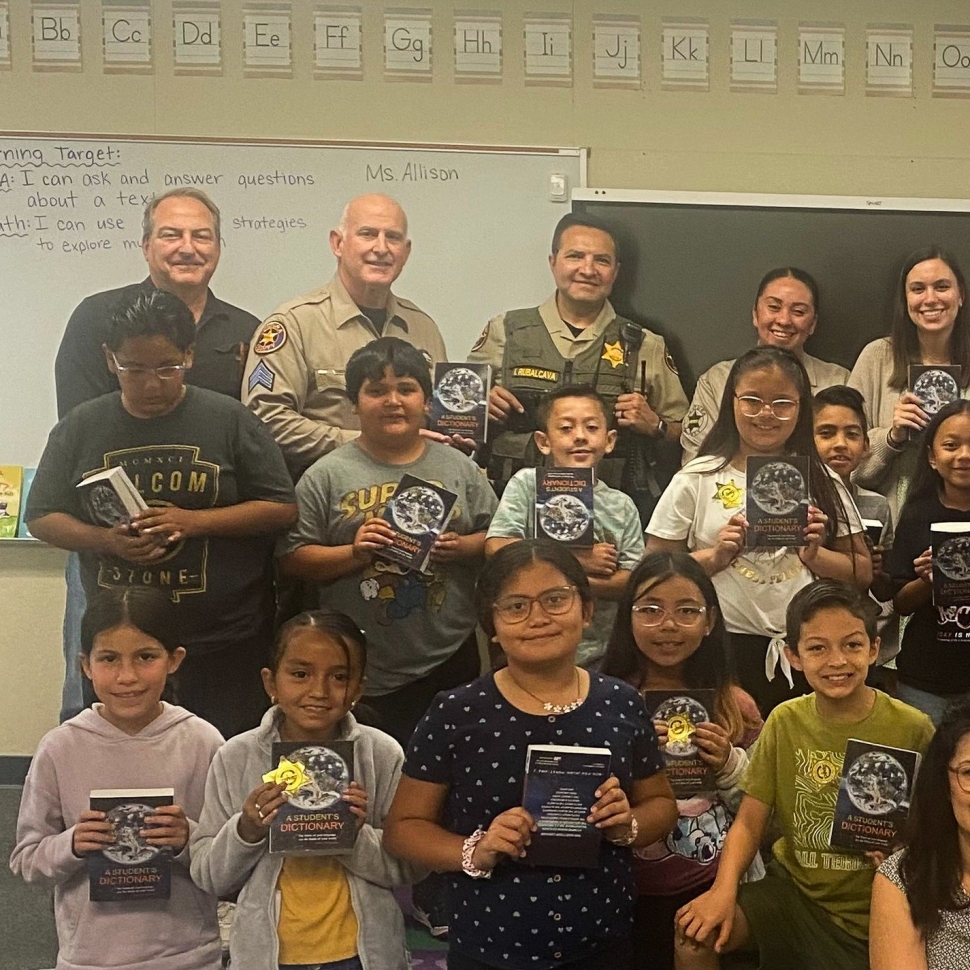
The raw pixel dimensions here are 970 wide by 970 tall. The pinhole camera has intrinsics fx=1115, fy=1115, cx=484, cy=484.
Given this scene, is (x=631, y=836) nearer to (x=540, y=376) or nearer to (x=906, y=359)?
(x=540, y=376)

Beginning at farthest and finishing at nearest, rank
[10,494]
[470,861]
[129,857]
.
Answer: [10,494]
[129,857]
[470,861]

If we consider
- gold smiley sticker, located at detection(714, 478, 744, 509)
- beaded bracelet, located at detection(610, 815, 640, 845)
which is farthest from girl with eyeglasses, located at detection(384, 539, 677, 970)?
gold smiley sticker, located at detection(714, 478, 744, 509)

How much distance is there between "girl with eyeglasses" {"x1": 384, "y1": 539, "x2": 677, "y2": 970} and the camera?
7.29 feet

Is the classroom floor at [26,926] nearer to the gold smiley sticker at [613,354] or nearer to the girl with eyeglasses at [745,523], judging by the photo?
the girl with eyeglasses at [745,523]

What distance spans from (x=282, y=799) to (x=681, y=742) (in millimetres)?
946

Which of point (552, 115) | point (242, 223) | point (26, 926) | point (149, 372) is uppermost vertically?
point (552, 115)

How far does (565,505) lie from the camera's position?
2795 mm

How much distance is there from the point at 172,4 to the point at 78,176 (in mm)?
498

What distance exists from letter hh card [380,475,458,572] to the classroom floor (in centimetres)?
91

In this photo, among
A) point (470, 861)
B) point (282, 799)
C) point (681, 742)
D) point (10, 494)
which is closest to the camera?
point (470, 861)

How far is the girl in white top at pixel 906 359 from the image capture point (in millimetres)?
2926

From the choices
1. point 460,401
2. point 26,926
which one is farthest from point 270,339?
point 26,926

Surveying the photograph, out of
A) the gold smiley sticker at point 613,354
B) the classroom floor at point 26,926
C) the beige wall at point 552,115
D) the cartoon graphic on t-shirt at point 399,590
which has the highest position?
the beige wall at point 552,115

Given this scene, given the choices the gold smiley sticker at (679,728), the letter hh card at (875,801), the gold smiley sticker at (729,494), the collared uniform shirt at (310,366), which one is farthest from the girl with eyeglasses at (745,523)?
the collared uniform shirt at (310,366)
